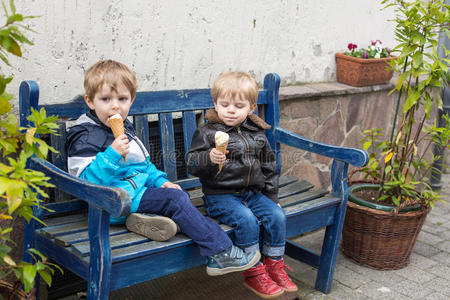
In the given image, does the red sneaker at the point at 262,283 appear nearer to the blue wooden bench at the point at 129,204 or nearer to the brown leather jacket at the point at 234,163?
the blue wooden bench at the point at 129,204

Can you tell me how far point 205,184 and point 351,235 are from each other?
1.32 metres

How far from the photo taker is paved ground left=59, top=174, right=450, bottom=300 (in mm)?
3029

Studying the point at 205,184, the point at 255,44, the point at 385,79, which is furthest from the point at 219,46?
the point at 385,79

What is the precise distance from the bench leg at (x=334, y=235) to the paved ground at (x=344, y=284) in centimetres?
9

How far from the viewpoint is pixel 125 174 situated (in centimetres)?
247

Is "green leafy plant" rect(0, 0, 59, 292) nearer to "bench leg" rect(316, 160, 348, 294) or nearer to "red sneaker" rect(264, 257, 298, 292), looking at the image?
"red sneaker" rect(264, 257, 298, 292)

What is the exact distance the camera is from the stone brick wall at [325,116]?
3.81 m

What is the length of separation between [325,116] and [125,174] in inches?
83.8

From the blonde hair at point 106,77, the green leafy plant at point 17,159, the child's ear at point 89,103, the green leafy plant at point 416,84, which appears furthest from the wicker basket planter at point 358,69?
the green leafy plant at point 17,159

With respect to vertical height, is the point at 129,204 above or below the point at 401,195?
above

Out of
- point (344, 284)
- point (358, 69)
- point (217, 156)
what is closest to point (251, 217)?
point (217, 156)

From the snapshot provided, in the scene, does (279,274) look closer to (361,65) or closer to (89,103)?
(89,103)

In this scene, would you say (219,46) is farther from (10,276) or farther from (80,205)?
(10,276)

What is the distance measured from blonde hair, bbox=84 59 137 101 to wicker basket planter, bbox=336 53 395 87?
7.80 feet
